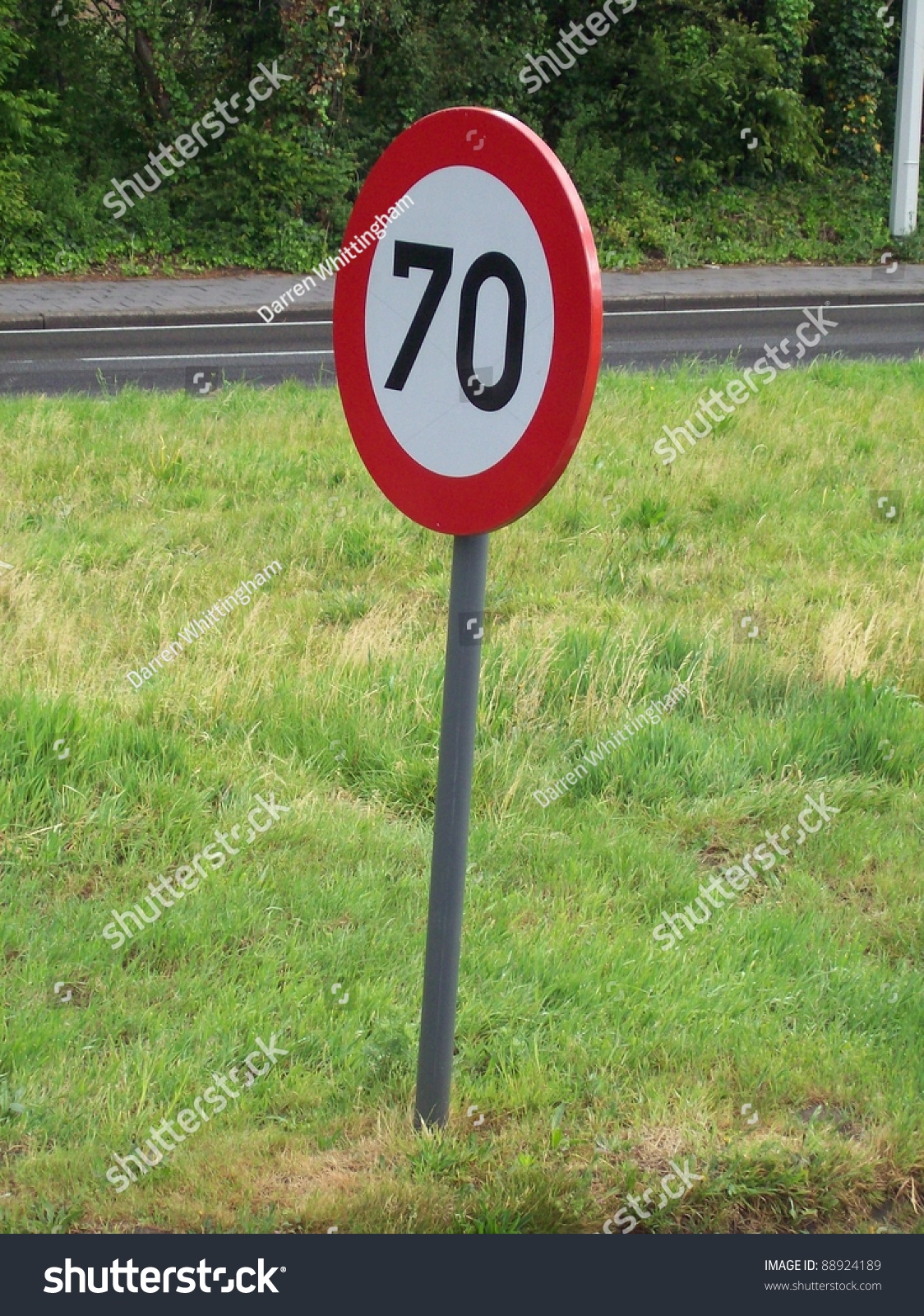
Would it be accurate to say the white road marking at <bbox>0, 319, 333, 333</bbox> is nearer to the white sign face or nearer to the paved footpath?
the paved footpath

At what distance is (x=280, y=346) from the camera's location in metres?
14.5

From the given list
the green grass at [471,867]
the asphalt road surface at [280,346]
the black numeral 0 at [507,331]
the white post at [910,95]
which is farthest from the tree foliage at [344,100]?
the black numeral 0 at [507,331]

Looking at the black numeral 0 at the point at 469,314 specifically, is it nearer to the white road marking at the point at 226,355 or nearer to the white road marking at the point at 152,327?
the white road marking at the point at 226,355

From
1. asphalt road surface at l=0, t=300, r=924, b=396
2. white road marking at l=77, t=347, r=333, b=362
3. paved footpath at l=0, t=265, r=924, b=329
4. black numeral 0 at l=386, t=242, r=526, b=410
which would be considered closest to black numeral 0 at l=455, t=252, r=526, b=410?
black numeral 0 at l=386, t=242, r=526, b=410

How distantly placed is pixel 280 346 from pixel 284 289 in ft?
16.1

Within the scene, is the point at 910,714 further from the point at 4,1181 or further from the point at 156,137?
the point at 156,137

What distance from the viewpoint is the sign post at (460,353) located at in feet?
7.75

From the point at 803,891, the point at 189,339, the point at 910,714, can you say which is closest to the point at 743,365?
the point at 189,339

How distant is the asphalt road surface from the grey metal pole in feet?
28.1

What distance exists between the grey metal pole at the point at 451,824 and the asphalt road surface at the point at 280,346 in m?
8.57

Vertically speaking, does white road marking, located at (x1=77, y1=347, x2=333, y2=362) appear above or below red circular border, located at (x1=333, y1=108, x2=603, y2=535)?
below

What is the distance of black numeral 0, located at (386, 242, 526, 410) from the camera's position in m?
2.42

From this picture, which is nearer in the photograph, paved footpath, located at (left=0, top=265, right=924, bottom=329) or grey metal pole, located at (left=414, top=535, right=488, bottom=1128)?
grey metal pole, located at (left=414, top=535, right=488, bottom=1128)

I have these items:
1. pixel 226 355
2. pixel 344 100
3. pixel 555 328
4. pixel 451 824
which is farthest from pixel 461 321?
pixel 344 100
